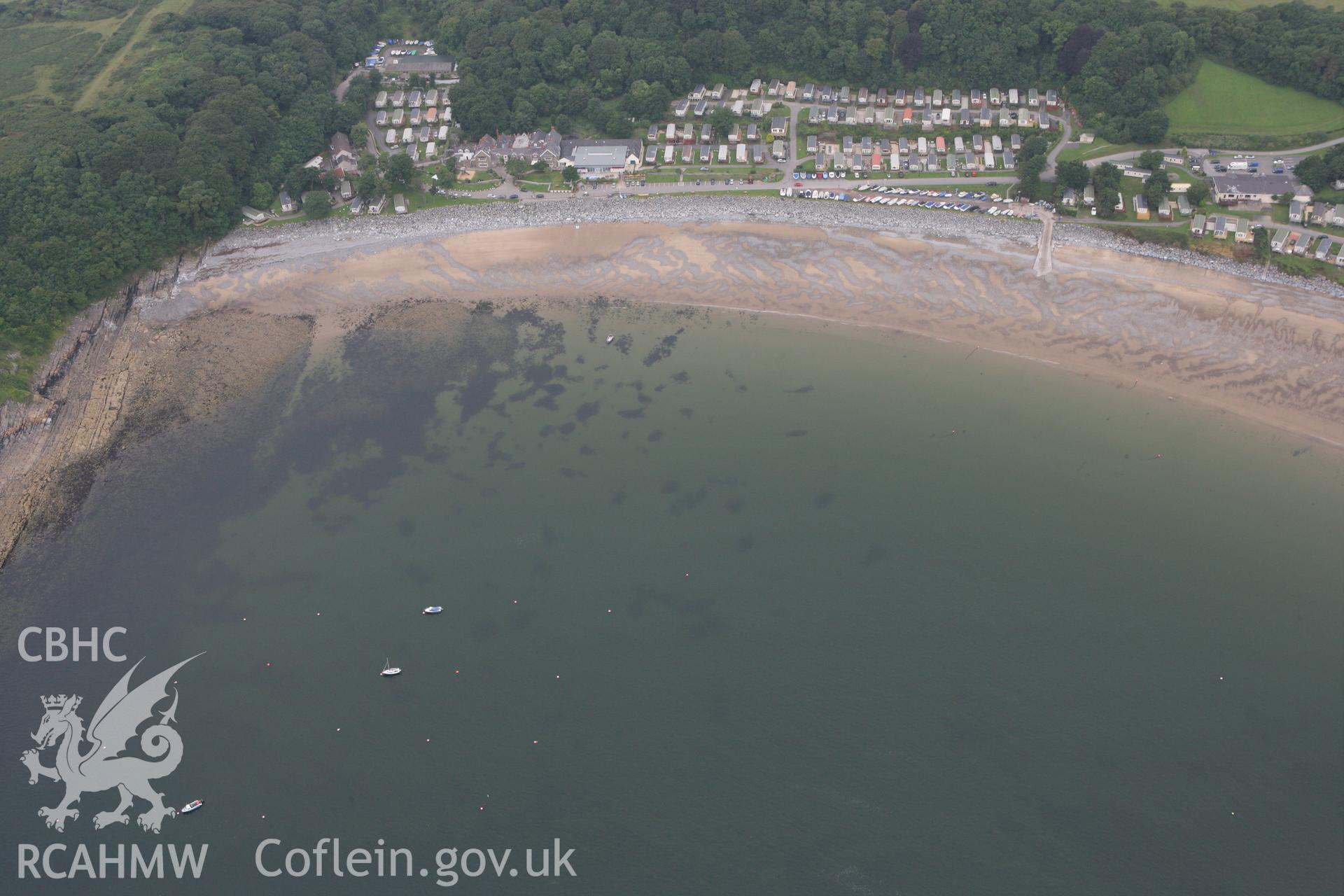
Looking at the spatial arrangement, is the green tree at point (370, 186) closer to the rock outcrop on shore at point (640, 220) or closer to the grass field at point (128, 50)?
the rock outcrop on shore at point (640, 220)

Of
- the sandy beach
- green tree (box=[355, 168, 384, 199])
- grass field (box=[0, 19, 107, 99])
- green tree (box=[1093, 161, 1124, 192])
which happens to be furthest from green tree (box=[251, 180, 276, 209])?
green tree (box=[1093, 161, 1124, 192])

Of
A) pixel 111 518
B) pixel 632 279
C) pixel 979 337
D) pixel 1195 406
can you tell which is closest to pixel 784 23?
pixel 632 279

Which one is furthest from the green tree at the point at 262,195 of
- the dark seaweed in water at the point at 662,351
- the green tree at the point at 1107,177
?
the green tree at the point at 1107,177

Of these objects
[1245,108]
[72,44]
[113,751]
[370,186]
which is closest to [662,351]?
[370,186]

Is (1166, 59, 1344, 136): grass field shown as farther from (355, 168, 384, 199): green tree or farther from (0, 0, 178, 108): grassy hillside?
(0, 0, 178, 108): grassy hillside

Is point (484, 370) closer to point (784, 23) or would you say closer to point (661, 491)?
point (661, 491)

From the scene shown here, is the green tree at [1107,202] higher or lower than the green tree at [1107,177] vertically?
lower
